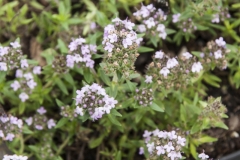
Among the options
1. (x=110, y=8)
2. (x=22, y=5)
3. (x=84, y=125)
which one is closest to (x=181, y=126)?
(x=84, y=125)

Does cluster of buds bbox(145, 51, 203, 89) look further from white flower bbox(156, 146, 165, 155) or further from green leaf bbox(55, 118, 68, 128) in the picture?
green leaf bbox(55, 118, 68, 128)

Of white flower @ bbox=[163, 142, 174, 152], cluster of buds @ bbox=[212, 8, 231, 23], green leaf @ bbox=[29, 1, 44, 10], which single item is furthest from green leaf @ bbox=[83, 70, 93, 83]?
cluster of buds @ bbox=[212, 8, 231, 23]

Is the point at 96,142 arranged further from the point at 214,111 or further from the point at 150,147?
the point at 214,111

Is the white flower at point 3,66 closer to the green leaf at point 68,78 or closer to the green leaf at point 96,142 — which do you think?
the green leaf at point 68,78

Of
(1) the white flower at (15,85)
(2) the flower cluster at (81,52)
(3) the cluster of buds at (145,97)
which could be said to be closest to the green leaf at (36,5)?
(1) the white flower at (15,85)

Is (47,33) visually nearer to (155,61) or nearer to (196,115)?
(155,61)
